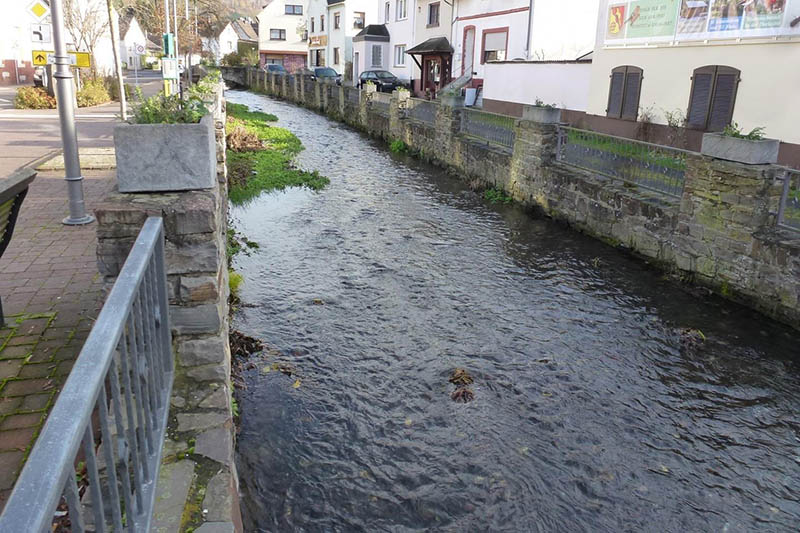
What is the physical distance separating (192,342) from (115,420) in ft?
6.04

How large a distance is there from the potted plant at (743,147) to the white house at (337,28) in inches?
1627

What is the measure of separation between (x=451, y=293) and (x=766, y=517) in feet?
15.0

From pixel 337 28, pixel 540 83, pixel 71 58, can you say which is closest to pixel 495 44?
pixel 540 83

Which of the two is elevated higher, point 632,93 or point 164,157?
point 632,93

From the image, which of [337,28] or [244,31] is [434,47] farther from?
[244,31]

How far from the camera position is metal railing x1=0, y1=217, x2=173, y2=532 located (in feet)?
4.33

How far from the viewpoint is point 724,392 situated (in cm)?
604

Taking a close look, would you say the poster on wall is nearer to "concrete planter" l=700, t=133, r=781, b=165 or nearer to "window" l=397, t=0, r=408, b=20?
"concrete planter" l=700, t=133, r=781, b=165

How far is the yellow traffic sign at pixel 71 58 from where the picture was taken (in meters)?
8.17

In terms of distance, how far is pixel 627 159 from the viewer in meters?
10.7

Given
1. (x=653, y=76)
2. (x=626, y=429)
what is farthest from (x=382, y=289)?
(x=653, y=76)

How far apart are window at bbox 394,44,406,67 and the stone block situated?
37859 millimetres

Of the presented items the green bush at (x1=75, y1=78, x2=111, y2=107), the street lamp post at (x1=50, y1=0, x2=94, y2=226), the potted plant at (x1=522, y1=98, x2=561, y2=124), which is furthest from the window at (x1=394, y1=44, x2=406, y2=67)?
the street lamp post at (x1=50, y1=0, x2=94, y2=226)

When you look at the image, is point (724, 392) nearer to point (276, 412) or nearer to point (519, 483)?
point (519, 483)
